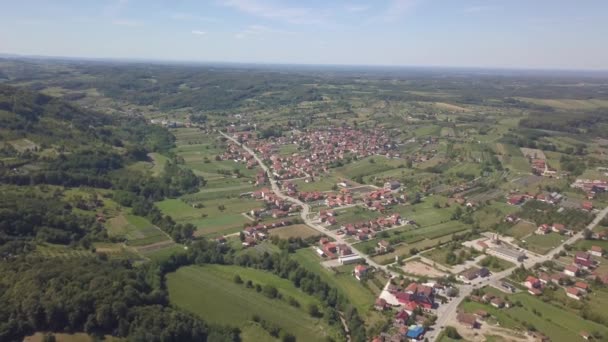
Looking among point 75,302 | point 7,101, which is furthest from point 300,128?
point 75,302

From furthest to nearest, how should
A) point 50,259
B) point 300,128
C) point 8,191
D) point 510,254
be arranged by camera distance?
point 300,128 < point 8,191 < point 510,254 < point 50,259

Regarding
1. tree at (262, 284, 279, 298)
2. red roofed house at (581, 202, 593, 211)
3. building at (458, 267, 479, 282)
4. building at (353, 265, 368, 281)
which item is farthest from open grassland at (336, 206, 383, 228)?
red roofed house at (581, 202, 593, 211)

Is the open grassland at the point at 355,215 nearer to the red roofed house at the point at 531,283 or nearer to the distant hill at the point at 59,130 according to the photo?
the red roofed house at the point at 531,283

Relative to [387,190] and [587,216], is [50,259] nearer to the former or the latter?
[387,190]

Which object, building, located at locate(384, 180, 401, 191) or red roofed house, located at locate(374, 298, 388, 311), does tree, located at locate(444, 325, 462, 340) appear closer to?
red roofed house, located at locate(374, 298, 388, 311)

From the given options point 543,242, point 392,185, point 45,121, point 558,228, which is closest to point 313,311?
point 543,242

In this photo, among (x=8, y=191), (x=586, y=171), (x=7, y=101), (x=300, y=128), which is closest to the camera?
(x=8, y=191)

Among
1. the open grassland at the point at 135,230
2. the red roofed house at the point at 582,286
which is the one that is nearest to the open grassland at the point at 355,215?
the open grassland at the point at 135,230
